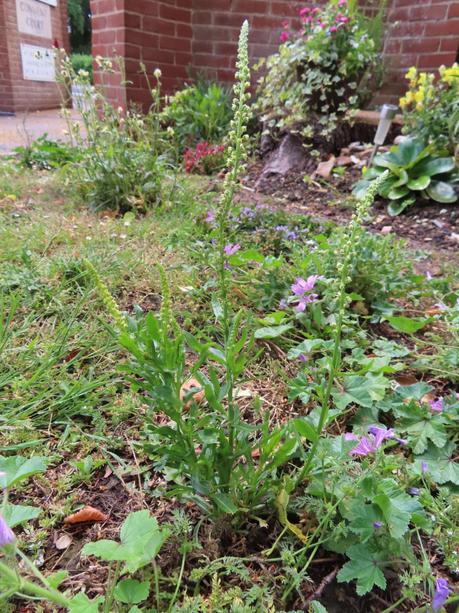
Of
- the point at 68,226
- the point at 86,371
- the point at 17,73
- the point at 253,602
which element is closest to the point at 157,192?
the point at 68,226

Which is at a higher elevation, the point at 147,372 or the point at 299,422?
the point at 147,372

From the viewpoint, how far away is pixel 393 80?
5.32 metres

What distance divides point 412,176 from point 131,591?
3582 millimetres

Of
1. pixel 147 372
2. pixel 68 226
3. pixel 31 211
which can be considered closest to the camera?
pixel 147 372

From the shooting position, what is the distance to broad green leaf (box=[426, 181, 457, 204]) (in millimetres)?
3340

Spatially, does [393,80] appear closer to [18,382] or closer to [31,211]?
[31,211]

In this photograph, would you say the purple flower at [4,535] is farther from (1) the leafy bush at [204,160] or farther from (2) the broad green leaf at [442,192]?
(1) the leafy bush at [204,160]

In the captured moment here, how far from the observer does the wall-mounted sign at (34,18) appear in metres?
11.9

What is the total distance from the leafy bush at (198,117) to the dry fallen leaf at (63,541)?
4.62 meters

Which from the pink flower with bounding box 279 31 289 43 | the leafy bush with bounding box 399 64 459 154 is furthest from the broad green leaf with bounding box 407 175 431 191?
the pink flower with bounding box 279 31 289 43

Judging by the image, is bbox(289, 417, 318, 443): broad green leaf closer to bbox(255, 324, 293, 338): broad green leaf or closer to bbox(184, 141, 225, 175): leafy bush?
bbox(255, 324, 293, 338): broad green leaf

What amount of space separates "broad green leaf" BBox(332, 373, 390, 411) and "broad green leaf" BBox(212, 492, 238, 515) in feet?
1.49

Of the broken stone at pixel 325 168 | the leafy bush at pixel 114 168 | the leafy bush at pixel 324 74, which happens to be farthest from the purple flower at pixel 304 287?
the leafy bush at pixel 324 74

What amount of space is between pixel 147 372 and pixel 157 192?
98.1 inches
